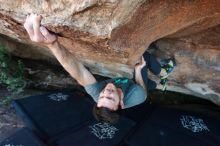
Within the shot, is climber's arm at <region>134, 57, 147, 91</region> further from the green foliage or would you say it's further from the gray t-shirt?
the green foliage

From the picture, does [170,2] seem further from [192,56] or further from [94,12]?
[192,56]

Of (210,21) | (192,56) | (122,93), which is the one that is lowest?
(122,93)

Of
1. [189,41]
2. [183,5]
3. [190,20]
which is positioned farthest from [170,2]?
[189,41]

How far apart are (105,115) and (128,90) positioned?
29 centimetres

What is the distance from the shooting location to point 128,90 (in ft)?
9.48

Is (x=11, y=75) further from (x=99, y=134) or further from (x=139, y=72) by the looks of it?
(x=139, y=72)

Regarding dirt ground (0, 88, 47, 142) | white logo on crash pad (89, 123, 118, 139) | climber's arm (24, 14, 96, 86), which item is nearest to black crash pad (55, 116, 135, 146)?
white logo on crash pad (89, 123, 118, 139)

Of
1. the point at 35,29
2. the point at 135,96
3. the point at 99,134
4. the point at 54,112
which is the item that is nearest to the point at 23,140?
the point at 54,112

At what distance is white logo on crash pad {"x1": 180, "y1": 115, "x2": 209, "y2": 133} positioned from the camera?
3.25m

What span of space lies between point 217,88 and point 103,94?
1179 mm

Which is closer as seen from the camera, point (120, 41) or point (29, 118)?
point (120, 41)

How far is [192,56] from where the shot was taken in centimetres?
304

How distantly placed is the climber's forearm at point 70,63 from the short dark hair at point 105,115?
10.0 inches

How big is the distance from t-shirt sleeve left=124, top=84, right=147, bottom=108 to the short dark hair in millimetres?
145
